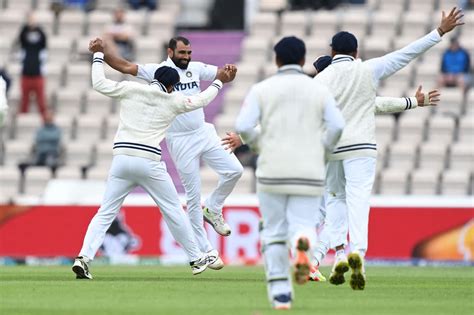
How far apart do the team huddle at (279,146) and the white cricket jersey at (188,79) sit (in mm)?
11

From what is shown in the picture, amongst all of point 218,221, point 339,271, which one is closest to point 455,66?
point 218,221

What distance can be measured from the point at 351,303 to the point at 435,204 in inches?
407

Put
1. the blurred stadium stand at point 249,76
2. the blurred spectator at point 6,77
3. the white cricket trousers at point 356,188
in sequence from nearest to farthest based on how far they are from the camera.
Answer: the white cricket trousers at point 356,188 → the blurred stadium stand at point 249,76 → the blurred spectator at point 6,77

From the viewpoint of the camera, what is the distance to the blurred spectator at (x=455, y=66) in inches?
1045

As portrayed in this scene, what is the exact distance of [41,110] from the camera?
27844 millimetres

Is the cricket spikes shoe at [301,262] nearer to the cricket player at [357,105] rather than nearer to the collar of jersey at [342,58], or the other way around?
the cricket player at [357,105]

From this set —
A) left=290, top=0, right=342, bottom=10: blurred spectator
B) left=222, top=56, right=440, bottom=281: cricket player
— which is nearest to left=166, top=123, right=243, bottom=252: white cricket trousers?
left=222, top=56, right=440, bottom=281: cricket player

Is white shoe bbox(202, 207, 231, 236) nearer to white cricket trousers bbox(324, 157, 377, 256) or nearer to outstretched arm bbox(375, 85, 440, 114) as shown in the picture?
white cricket trousers bbox(324, 157, 377, 256)

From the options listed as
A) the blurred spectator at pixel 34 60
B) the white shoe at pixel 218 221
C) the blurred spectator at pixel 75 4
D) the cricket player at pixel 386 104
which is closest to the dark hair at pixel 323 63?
the cricket player at pixel 386 104

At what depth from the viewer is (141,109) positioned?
619 inches

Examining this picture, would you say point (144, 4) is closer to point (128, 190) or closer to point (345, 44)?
point (128, 190)

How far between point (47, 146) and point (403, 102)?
1241cm

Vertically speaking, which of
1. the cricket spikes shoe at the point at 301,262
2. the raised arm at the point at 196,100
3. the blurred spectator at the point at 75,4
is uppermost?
the raised arm at the point at 196,100

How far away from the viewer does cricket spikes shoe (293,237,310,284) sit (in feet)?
39.9
